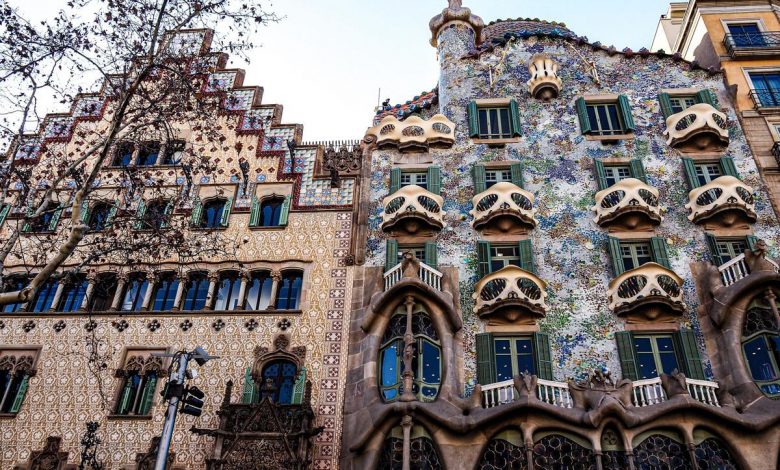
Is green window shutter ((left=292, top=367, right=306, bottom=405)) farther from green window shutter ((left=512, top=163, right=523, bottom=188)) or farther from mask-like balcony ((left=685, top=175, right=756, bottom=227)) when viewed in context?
mask-like balcony ((left=685, top=175, right=756, bottom=227))

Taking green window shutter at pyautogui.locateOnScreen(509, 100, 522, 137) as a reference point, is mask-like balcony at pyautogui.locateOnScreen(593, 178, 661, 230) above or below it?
below

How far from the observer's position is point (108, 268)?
21.9 meters

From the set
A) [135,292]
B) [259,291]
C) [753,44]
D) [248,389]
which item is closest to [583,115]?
[753,44]

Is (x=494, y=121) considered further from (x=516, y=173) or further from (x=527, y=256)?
(x=527, y=256)

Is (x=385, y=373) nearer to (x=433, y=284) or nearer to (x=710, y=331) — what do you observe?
(x=433, y=284)

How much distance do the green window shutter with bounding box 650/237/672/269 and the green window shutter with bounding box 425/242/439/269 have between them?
22.0 ft

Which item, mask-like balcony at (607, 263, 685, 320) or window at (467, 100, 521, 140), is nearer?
mask-like balcony at (607, 263, 685, 320)

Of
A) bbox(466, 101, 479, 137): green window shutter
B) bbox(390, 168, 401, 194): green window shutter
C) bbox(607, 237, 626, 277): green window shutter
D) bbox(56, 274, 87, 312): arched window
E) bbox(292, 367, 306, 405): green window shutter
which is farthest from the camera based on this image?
bbox(466, 101, 479, 137): green window shutter

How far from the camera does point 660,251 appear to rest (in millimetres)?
20328

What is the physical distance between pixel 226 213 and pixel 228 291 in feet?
→ 9.81

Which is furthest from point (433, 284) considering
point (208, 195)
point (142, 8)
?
point (142, 8)

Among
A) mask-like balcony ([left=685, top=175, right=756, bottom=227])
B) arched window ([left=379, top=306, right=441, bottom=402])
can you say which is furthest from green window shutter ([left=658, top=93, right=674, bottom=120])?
arched window ([left=379, top=306, right=441, bottom=402])

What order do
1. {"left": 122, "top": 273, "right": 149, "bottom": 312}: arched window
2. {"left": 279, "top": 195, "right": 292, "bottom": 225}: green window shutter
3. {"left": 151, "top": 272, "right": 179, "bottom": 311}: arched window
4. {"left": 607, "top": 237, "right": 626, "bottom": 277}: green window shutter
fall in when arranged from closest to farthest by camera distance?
1. {"left": 607, "top": 237, "right": 626, "bottom": 277}: green window shutter
2. {"left": 151, "top": 272, "right": 179, "bottom": 311}: arched window
3. {"left": 122, "top": 273, "right": 149, "bottom": 312}: arched window
4. {"left": 279, "top": 195, "right": 292, "bottom": 225}: green window shutter

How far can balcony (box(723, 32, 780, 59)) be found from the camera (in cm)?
2512
